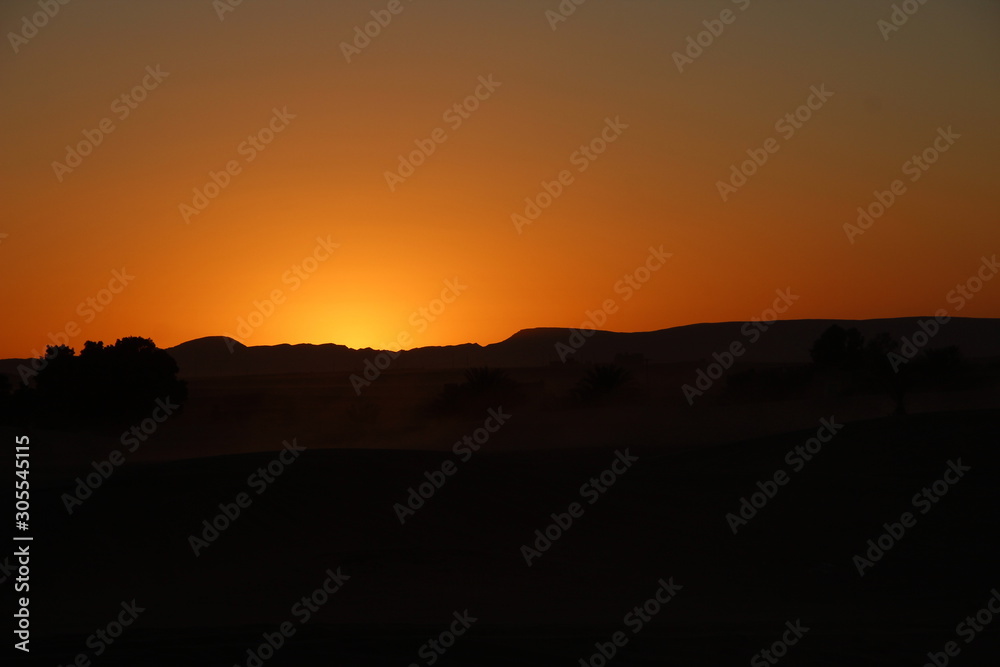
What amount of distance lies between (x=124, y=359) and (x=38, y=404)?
16.0ft

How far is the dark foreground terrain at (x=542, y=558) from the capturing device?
9.10m

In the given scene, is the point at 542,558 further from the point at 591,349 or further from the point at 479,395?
the point at 591,349

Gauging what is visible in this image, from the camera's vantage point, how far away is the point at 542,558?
13.9 m

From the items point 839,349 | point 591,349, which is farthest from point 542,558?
point 591,349

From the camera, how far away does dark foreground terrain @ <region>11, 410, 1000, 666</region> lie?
910cm

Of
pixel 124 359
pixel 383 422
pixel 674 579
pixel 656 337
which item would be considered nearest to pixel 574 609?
pixel 674 579

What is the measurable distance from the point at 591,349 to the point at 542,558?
505 feet

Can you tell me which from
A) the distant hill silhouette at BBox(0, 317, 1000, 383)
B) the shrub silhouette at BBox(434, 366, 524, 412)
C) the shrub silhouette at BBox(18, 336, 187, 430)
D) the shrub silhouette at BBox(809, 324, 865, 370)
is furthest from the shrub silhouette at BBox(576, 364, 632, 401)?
the distant hill silhouette at BBox(0, 317, 1000, 383)

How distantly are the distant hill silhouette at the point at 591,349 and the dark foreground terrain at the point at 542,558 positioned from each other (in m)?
112

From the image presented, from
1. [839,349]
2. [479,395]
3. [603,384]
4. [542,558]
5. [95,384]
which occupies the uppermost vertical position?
[95,384]

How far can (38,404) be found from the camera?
4600cm

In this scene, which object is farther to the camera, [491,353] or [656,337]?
→ [491,353]

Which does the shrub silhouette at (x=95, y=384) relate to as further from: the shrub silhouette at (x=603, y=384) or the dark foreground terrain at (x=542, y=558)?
the dark foreground terrain at (x=542, y=558)

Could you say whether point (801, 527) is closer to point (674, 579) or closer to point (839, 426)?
point (674, 579)
